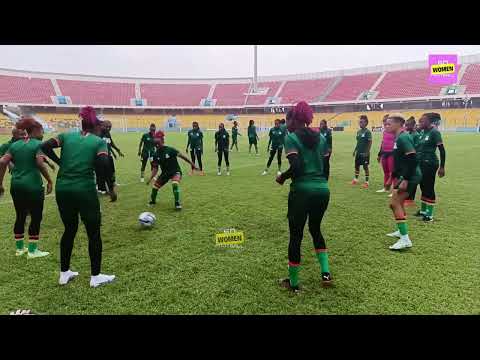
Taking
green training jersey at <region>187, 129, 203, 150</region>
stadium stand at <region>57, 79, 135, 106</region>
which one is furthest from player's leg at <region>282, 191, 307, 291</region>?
stadium stand at <region>57, 79, 135, 106</region>

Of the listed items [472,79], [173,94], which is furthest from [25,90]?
[472,79]

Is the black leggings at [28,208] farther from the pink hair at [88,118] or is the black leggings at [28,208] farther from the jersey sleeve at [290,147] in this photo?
the jersey sleeve at [290,147]

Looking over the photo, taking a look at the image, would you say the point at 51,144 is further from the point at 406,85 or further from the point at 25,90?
the point at 25,90

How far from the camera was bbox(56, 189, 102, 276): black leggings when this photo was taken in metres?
3.72

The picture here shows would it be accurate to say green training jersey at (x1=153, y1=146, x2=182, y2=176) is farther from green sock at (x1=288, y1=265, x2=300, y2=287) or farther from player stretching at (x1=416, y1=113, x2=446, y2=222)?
player stretching at (x1=416, y1=113, x2=446, y2=222)

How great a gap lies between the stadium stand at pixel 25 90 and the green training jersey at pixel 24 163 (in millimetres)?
51050

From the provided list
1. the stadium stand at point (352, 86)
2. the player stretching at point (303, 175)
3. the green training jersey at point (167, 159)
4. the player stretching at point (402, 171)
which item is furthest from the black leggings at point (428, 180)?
the stadium stand at point (352, 86)

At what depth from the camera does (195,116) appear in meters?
57.9

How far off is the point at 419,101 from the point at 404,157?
4669cm

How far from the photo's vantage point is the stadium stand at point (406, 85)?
43.7m

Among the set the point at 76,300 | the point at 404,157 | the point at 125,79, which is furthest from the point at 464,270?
the point at 125,79

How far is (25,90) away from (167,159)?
53.8m

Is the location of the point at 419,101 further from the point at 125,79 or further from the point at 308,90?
the point at 125,79

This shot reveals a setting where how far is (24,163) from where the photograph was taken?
15.0 feet
